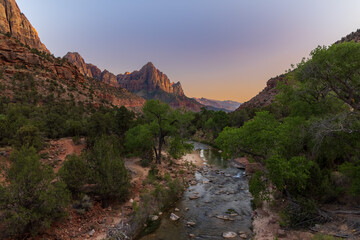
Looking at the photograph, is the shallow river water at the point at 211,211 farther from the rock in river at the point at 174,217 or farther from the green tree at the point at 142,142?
the green tree at the point at 142,142

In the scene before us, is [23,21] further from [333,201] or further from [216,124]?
[333,201]

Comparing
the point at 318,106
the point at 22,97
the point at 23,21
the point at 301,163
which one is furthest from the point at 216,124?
the point at 23,21

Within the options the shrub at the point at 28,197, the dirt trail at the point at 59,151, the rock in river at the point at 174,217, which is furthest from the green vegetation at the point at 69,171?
the rock in river at the point at 174,217

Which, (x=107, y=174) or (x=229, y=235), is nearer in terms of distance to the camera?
(x=229, y=235)

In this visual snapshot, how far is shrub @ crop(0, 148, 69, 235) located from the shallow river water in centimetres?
518

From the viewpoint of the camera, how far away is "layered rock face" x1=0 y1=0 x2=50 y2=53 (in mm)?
90331

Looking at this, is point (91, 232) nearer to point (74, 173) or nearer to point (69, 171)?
point (74, 173)

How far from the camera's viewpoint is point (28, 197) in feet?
24.8

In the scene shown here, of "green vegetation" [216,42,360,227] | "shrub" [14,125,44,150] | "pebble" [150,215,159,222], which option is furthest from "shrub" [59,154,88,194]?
"green vegetation" [216,42,360,227]

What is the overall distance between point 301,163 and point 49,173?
13.4m

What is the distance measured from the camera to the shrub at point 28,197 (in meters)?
7.14

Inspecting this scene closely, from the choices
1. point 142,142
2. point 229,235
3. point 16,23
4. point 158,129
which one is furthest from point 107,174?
point 16,23

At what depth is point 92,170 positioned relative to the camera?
11.5 metres

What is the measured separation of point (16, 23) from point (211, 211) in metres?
142
